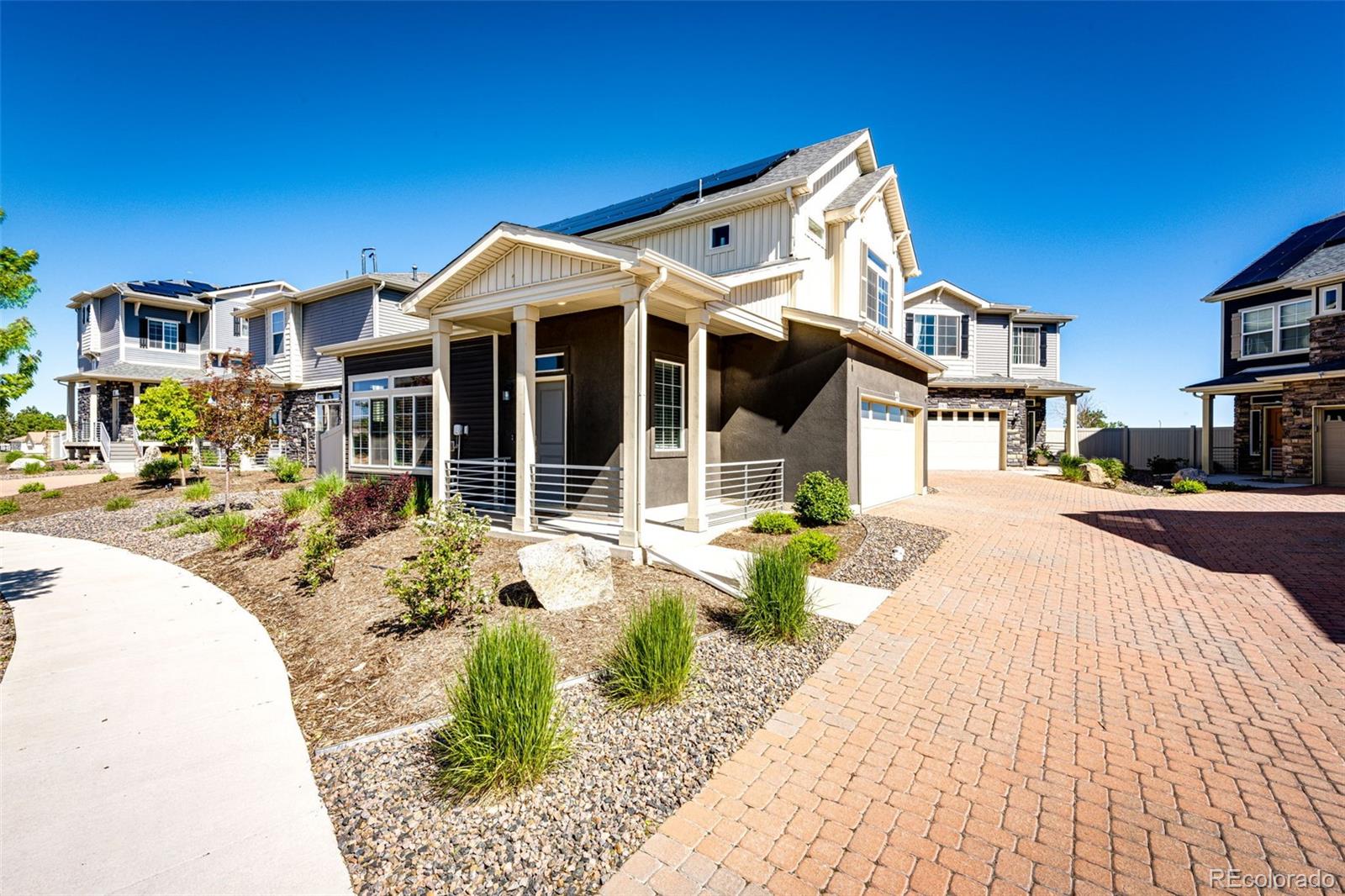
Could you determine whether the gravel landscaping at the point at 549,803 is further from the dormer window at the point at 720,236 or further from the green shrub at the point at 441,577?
the dormer window at the point at 720,236

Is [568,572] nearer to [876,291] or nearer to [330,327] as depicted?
[876,291]

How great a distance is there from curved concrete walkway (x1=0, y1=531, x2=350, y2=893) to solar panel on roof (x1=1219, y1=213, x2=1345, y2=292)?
29138 mm

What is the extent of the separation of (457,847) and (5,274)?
7851 millimetres

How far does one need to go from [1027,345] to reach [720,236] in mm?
19264

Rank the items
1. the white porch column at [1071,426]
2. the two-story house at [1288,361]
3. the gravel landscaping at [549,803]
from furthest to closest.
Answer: the white porch column at [1071,426] → the two-story house at [1288,361] → the gravel landscaping at [549,803]

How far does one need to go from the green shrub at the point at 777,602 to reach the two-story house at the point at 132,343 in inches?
1016

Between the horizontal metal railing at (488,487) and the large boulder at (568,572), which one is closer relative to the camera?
the large boulder at (568,572)

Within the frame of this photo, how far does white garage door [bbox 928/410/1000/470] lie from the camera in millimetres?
22547

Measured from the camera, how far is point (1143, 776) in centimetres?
329

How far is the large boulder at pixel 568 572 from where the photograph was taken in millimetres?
5797

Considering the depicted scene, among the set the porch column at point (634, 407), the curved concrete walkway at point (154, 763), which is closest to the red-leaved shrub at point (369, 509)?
the curved concrete walkway at point (154, 763)

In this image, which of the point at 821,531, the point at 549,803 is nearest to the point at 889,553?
the point at 821,531
